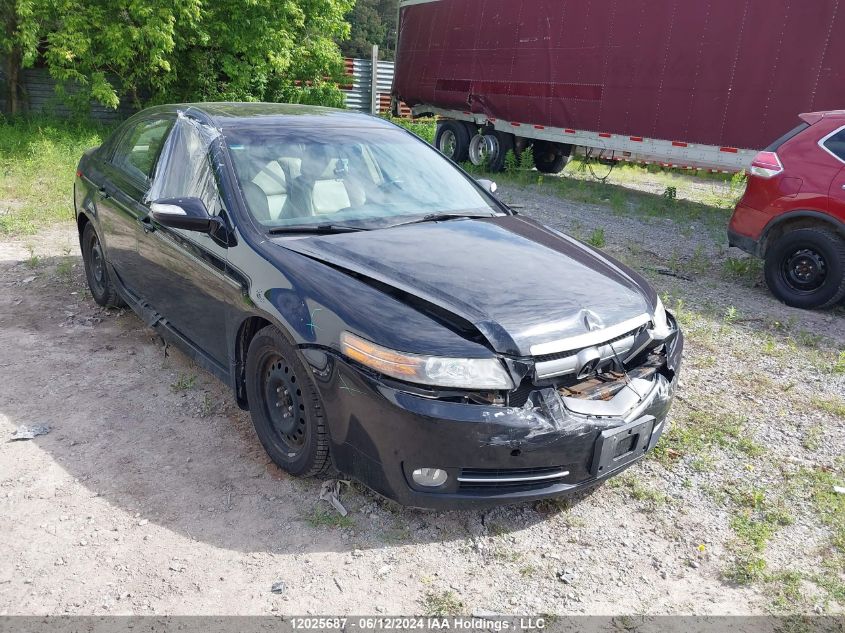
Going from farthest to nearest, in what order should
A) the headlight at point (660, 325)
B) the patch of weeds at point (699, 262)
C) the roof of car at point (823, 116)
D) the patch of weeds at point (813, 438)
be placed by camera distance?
1. the patch of weeds at point (699, 262)
2. the roof of car at point (823, 116)
3. the patch of weeds at point (813, 438)
4. the headlight at point (660, 325)

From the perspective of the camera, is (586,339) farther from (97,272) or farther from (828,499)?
(97,272)

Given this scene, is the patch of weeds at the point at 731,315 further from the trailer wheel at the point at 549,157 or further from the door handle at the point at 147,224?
the trailer wheel at the point at 549,157

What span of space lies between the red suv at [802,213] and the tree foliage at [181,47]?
36.1 feet

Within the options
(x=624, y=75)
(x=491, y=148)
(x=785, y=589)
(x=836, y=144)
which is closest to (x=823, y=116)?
(x=836, y=144)

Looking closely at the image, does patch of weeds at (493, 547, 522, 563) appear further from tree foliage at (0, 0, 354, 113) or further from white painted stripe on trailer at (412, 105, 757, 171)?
tree foliage at (0, 0, 354, 113)

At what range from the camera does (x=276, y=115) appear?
4227 millimetres

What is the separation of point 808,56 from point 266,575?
9290mm

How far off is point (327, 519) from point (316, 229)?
54.8 inches

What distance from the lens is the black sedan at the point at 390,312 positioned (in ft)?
8.88

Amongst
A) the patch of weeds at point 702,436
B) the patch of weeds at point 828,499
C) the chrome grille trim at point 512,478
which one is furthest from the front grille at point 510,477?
the patch of weeds at point 828,499

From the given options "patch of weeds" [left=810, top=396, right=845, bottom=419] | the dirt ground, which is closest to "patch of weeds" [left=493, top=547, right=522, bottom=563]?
the dirt ground

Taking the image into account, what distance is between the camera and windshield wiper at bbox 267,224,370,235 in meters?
3.44

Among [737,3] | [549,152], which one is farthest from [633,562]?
[549,152]

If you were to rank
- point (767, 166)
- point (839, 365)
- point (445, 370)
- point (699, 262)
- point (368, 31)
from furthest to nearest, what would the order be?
point (368, 31) < point (699, 262) < point (767, 166) < point (839, 365) < point (445, 370)
